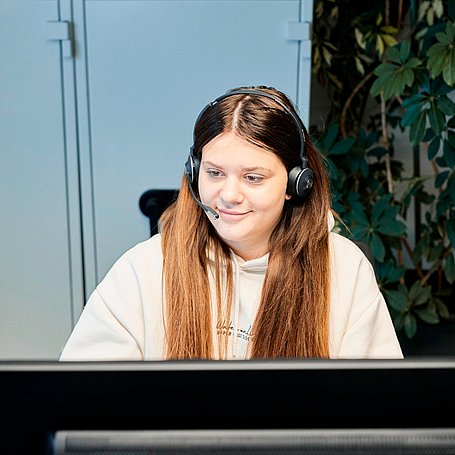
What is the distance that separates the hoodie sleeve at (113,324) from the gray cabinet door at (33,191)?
1033 mm

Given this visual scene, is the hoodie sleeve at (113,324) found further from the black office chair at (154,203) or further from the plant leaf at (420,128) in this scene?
the plant leaf at (420,128)

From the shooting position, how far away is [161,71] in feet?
6.92

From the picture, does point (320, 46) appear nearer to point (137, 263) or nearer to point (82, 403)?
point (137, 263)

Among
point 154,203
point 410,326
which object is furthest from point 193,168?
point 410,326

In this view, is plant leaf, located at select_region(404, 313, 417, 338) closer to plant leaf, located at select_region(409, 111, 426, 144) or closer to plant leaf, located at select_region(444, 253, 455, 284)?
plant leaf, located at select_region(444, 253, 455, 284)

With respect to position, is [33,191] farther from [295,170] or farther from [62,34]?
[295,170]

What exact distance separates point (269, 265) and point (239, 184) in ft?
0.51

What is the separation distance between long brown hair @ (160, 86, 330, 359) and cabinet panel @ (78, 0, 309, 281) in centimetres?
94

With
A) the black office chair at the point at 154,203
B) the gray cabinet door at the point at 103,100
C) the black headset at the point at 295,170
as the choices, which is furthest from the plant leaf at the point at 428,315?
the black headset at the point at 295,170

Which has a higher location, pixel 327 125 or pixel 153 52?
pixel 153 52

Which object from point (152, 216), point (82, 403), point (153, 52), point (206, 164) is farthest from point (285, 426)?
point (153, 52)

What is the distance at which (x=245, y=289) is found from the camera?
124cm

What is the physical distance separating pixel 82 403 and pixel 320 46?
2.24 metres

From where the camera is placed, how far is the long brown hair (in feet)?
3.71
